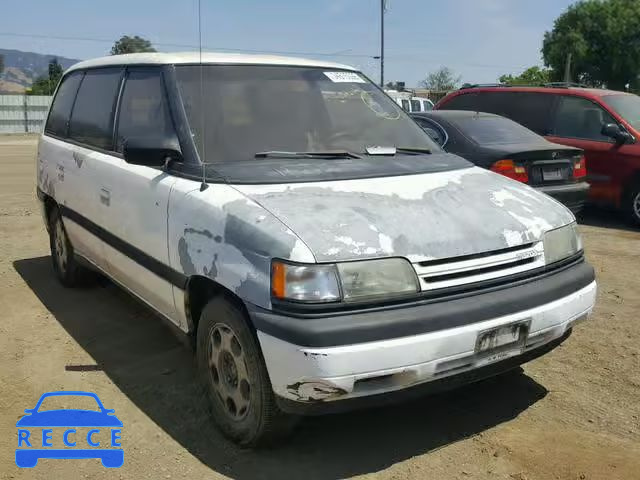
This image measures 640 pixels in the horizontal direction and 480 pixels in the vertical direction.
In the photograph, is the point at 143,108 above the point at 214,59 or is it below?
below

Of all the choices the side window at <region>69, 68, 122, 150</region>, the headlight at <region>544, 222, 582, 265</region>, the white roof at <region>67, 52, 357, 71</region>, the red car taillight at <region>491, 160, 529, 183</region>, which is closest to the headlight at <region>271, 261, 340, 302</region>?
the headlight at <region>544, 222, 582, 265</region>

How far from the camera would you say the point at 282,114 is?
3.72 meters

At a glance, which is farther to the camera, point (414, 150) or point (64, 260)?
point (64, 260)

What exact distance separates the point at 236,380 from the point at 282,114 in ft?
5.06

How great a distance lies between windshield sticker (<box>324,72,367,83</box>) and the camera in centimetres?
423

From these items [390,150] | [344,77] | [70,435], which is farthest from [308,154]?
[70,435]

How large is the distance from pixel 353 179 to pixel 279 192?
46 cm

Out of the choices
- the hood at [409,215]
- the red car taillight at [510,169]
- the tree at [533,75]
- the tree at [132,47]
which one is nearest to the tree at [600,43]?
the tree at [533,75]

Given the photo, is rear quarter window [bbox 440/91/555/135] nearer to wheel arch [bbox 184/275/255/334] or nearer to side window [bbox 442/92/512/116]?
side window [bbox 442/92/512/116]

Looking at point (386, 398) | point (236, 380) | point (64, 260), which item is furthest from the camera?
point (64, 260)

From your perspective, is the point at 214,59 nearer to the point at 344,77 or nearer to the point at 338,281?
the point at 344,77

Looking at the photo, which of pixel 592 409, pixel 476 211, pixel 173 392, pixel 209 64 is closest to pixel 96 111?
pixel 209 64

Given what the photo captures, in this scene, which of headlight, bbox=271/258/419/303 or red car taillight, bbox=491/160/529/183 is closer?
headlight, bbox=271/258/419/303

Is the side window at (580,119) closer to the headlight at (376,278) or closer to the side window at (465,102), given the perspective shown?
→ the side window at (465,102)
